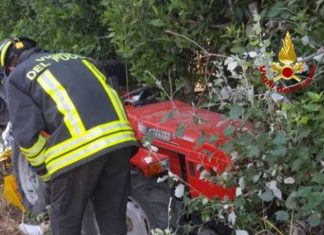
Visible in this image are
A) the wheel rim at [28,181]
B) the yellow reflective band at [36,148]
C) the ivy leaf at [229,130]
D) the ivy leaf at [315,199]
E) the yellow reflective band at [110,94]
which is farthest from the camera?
the wheel rim at [28,181]

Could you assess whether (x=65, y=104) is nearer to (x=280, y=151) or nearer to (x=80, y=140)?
(x=80, y=140)

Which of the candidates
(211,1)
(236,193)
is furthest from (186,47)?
(236,193)

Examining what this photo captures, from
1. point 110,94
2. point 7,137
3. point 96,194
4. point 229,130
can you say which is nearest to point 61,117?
point 110,94

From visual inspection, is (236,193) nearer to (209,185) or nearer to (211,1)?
(209,185)

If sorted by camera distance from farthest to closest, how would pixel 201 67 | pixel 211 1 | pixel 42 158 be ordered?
pixel 201 67
pixel 211 1
pixel 42 158

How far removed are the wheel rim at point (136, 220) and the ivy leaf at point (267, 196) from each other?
111cm

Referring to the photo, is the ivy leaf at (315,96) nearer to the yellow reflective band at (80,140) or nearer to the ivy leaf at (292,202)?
the ivy leaf at (292,202)

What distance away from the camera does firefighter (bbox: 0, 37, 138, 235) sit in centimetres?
370

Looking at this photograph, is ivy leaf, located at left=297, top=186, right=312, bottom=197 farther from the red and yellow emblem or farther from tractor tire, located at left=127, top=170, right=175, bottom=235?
tractor tire, located at left=127, top=170, right=175, bottom=235

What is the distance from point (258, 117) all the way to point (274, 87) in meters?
0.21

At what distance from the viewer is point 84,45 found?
19.4ft

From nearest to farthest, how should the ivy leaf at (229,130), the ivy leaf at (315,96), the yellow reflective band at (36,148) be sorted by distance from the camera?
the ivy leaf at (315,96) → the ivy leaf at (229,130) → the yellow reflective band at (36,148)

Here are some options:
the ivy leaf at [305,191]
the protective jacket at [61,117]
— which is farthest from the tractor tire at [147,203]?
the ivy leaf at [305,191]

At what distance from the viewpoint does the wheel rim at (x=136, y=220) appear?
173 inches
